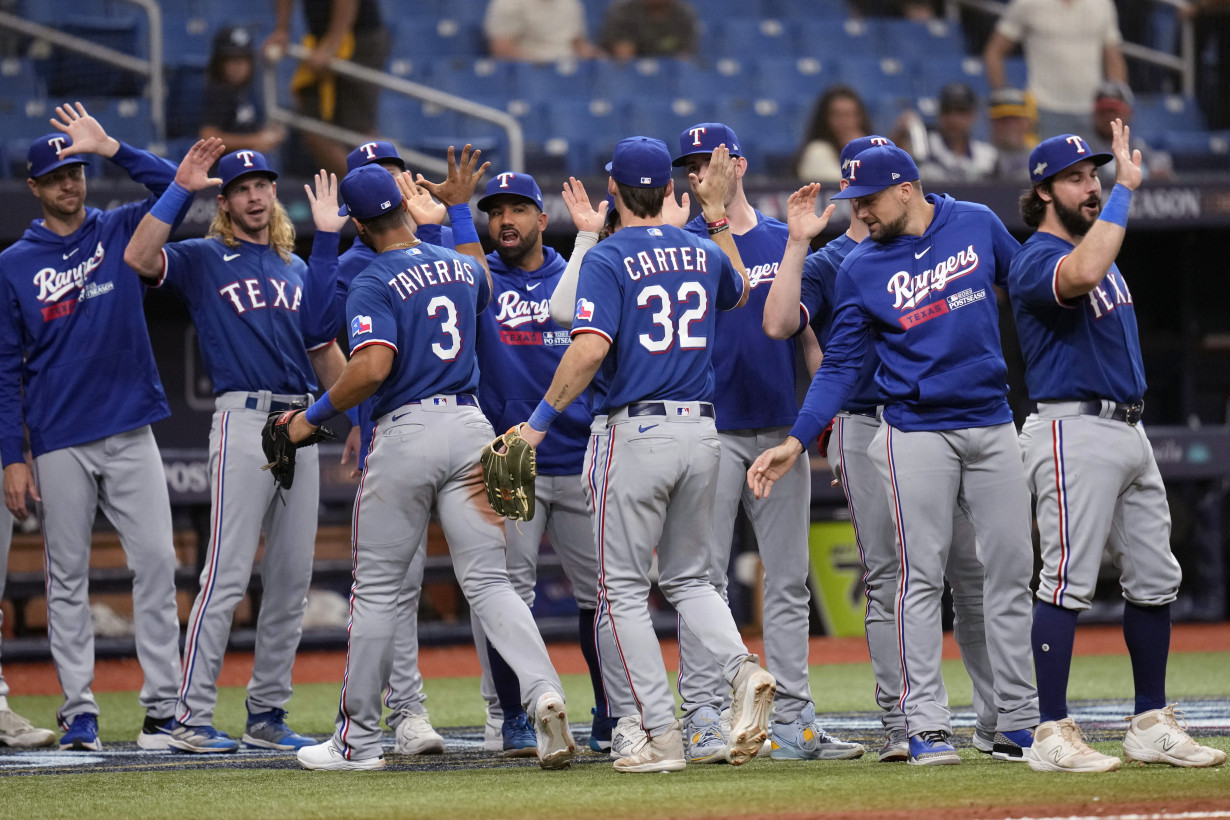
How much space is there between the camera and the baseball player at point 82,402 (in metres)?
5.54

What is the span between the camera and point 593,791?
4035 millimetres

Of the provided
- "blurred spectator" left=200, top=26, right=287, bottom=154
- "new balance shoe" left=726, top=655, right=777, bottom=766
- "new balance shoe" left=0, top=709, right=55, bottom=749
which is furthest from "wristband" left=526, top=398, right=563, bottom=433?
"blurred spectator" left=200, top=26, right=287, bottom=154

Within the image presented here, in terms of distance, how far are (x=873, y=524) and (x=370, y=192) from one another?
6.32ft

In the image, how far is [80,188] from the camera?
18.8 ft

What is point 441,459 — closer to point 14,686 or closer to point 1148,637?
point 1148,637

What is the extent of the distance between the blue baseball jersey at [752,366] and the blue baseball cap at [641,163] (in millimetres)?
483

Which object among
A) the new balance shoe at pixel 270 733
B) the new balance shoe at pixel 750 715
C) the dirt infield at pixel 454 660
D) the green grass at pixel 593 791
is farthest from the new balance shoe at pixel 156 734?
the dirt infield at pixel 454 660

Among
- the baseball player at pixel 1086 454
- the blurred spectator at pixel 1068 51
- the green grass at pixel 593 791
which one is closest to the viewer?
the green grass at pixel 593 791

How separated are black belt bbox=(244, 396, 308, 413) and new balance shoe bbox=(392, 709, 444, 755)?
120 centimetres

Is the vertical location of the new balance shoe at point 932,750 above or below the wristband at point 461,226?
below

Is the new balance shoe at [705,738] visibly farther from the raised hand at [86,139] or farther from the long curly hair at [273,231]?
the raised hand at [86,139]

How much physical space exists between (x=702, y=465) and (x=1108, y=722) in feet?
7.08

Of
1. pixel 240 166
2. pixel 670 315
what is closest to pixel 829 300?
pixel 670 315

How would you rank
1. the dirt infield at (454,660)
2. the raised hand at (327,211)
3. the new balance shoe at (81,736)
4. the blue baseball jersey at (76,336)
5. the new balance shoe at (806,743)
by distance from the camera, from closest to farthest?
the new balance shoe at (806,743)
the raised hand at (327,211)
the new balance shoe at (81,736)
the blue baseball jersey at (76,336)
the dirt infield at (454,660)
